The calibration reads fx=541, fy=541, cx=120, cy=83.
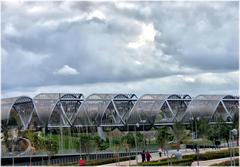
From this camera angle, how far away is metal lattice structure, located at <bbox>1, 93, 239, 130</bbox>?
42.7 meters

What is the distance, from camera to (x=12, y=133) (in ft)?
97.5

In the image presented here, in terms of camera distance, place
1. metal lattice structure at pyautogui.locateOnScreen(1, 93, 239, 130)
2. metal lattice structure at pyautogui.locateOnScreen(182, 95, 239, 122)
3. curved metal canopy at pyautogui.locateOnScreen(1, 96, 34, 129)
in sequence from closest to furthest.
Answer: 1. curved metal canopy at pyautogui.locateOnScreen(1, 96, 34, 129)
2. metal lattice structure at pyautogui.locateOnScreen(1, 93, 239, 130)
3. metal lattice structure at pyautogui.locateOnScreen(182, 95, 239, 122)

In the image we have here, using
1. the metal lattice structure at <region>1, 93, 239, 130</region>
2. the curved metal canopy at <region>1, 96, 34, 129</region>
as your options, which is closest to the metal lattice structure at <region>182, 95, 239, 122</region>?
the metal lattice structure at <region>1, 93, 239, 130</region>

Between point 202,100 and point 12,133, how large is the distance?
22.5 m

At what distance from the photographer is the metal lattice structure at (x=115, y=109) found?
42.7 m

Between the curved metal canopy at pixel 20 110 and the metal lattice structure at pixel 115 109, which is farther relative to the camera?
the metal lattice structure at pixel 115 109

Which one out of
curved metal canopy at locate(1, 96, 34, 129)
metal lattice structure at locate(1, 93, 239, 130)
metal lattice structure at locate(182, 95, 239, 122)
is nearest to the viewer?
curved metal canopy at locate(1, 96, 34, 129)

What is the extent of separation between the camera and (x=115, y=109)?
45500 millimetres

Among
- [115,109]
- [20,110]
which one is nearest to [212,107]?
[115,109]

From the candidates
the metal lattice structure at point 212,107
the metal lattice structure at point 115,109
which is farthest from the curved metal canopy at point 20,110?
the metal lattice structure at point 212,107

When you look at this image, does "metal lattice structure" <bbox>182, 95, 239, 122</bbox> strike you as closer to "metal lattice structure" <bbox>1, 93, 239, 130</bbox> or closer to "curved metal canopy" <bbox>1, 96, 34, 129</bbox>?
"metal lattice structure" <bbox>1, 93, 239, 130</bbox>

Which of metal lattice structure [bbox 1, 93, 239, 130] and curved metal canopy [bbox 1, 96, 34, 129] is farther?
metal lattice structure [bbox 1, 93, 239, 130]

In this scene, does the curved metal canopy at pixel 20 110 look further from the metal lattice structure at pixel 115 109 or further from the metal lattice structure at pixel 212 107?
the metal lattice structure at pixel 212 107

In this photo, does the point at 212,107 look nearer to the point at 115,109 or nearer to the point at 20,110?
the point at 115,109
